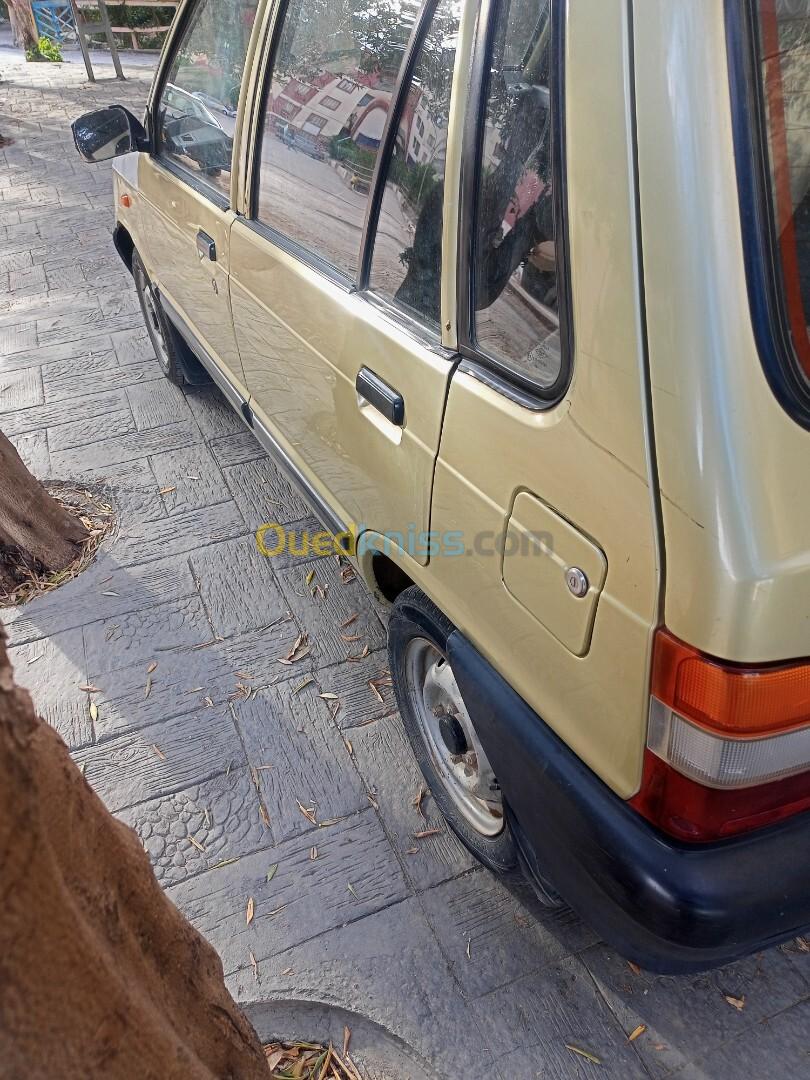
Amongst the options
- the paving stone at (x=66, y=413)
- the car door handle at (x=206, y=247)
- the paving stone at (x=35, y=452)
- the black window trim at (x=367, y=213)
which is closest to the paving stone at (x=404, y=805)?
the black window trim at (x=367, y=213)

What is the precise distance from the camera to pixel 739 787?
1.19 metres

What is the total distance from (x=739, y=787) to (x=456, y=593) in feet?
2.27

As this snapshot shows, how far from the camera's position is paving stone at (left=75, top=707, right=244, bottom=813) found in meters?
2.41

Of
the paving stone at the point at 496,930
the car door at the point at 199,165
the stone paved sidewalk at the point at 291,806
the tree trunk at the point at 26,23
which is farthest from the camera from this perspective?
the tree trunk at the point at 26,23

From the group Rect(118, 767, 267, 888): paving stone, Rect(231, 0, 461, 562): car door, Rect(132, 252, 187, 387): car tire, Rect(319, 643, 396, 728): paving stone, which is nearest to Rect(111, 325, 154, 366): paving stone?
Rect(132, 252, 187, 387): car tire

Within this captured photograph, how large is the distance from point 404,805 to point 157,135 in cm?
314

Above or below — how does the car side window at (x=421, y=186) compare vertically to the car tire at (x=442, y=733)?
above

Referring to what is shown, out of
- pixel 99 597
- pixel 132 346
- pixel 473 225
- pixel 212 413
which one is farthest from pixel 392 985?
pixel 132 346

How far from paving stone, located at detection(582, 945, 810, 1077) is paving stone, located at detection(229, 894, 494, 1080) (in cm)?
30

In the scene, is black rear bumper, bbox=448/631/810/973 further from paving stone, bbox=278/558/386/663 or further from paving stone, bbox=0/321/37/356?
paving stone, bbox=0/321/37/356

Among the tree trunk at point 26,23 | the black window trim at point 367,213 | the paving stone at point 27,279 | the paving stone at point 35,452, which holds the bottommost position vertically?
the paving stone at point 35,452

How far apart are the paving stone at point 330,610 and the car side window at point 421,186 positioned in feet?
4.74

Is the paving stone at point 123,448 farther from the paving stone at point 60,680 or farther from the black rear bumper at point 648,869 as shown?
the black rear bumper at point 648,869

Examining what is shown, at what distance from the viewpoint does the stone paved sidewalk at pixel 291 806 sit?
5.84 ft
